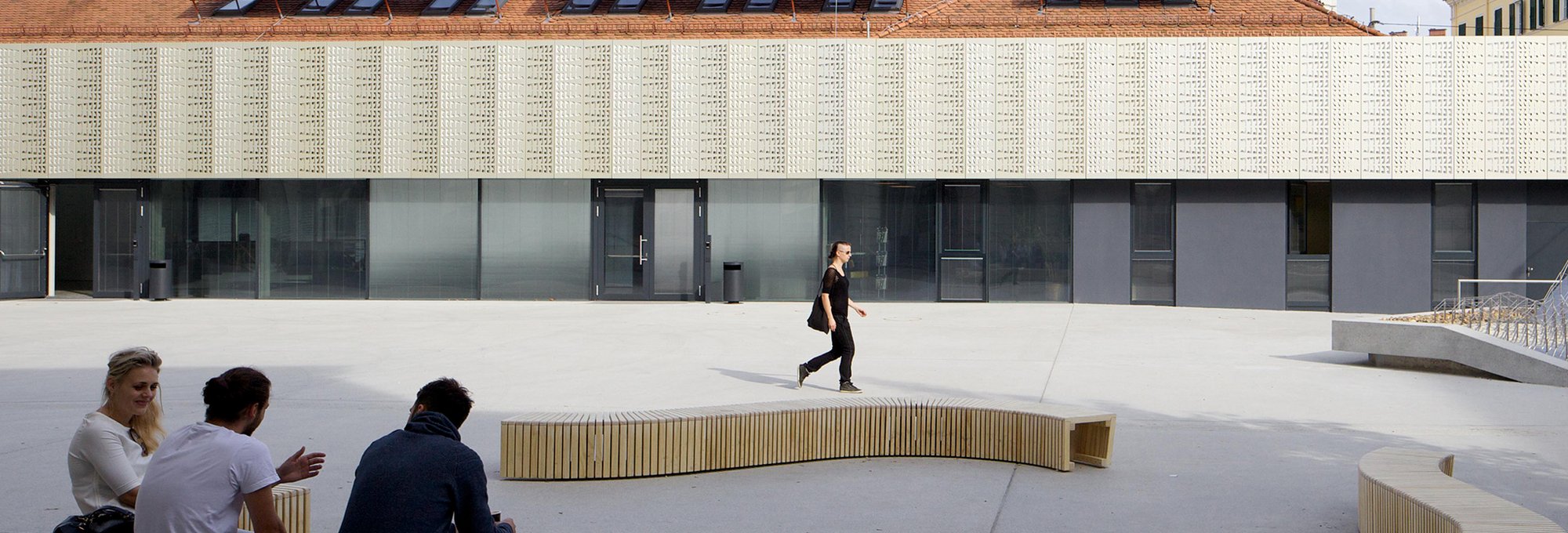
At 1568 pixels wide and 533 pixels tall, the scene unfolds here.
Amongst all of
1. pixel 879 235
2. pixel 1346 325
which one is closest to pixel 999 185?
pixel 879 235

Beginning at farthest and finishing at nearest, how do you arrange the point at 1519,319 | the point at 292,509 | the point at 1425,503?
the point at 1519,319 → the point at 292,509 → the point at 1425,503

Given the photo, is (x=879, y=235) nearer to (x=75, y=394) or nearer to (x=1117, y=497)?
(x=75, y=394)

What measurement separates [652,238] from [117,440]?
21902mm

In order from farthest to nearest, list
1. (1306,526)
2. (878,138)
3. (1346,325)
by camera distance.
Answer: (878,138) → (1346,325) → (1306,526)

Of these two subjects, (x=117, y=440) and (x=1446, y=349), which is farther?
(x=1446, y=349)

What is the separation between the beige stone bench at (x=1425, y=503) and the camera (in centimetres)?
523

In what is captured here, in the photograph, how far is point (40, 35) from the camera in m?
27.9

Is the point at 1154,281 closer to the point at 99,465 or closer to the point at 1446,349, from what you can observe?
the point at 1446,349

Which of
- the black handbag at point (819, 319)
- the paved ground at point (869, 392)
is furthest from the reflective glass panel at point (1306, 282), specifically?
the black handbag at point (819, 319)

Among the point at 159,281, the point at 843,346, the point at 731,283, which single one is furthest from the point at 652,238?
the point at 843,346

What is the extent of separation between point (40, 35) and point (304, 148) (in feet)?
22.3

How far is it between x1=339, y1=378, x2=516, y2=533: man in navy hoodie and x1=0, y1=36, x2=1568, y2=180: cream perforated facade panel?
2174 centimetres

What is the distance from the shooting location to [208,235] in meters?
27.3

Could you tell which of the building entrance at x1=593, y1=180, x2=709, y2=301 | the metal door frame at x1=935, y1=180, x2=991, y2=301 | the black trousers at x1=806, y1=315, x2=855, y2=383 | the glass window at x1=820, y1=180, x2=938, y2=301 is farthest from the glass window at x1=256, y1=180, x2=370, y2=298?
the black trousers at x1=806, y1=315, x2=855, y2=383
